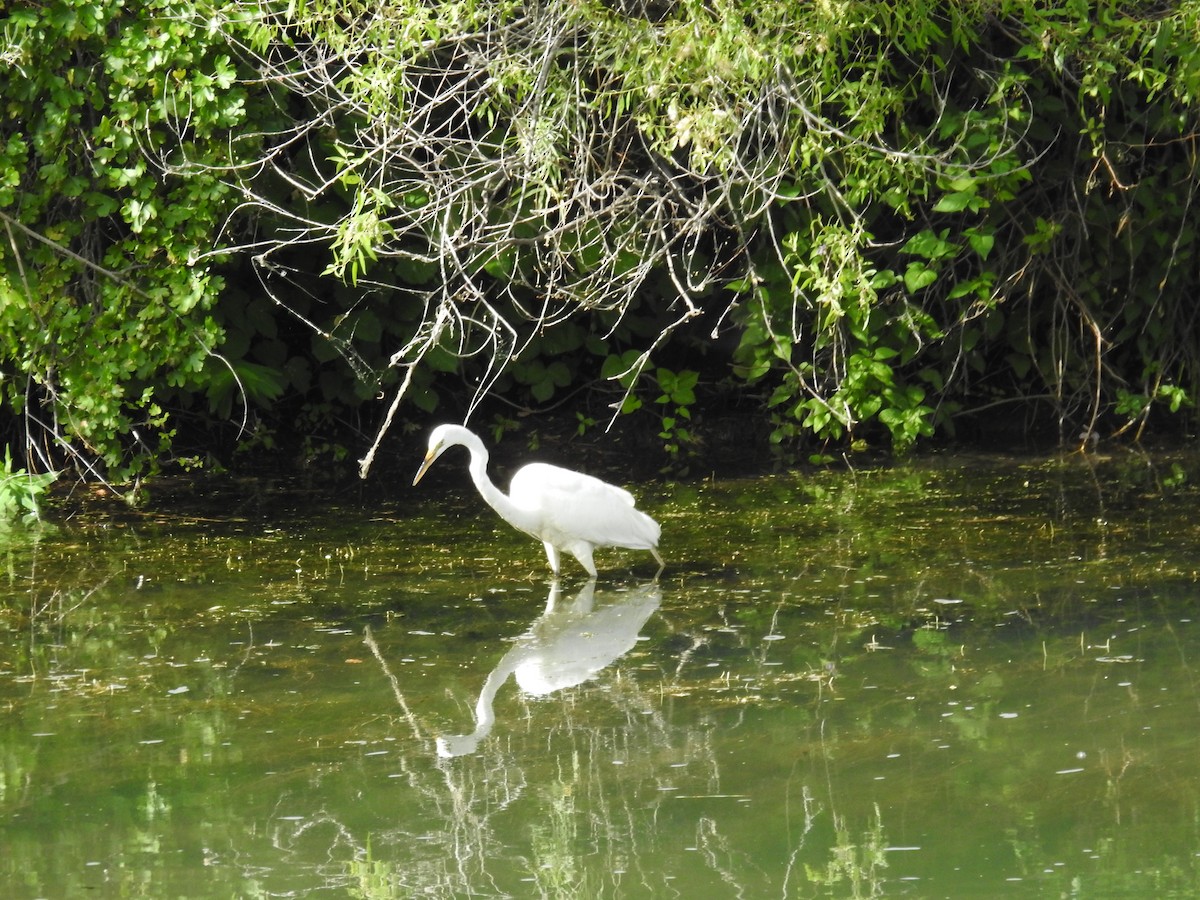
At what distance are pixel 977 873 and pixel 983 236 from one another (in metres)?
5.17

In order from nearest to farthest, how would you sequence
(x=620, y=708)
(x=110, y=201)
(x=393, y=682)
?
(x=620, y=708) < (x=393, y=682) < (x=110, y=201)

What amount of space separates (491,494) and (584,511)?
0.43 metres

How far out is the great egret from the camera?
19.5ft

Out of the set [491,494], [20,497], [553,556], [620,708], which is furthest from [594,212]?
[20,497]

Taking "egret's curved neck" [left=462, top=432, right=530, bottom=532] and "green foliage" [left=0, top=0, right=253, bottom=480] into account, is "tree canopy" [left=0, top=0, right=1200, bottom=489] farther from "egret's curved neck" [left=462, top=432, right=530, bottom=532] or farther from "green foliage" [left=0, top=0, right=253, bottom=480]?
"egret's curved neck" [left=462, top=432, right=530, bottom=532]

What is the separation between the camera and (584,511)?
593cm

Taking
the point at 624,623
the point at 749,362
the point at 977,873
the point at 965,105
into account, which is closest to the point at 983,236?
the point at 965,105

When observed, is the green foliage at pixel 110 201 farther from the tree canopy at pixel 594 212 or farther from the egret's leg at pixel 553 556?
the egret's leg at pixel 553 556

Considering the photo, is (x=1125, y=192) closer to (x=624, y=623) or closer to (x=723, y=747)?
(x=624, y=623)

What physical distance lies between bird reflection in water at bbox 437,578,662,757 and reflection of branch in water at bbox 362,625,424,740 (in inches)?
4.9

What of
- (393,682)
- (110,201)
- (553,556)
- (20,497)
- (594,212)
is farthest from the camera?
(110,201)

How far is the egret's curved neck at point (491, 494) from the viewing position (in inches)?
238

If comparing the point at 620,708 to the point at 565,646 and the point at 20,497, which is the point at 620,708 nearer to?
the point at 565,646

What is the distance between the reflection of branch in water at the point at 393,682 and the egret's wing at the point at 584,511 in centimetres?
99
